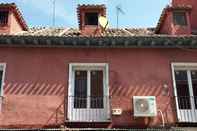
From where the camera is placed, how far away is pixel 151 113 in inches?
531

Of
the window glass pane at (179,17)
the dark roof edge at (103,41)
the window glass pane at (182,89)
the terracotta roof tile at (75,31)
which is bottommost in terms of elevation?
the window glass pane at (182,89)

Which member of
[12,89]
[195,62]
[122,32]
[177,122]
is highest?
[122,32]

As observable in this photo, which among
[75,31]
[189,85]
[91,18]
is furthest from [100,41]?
[189,85]

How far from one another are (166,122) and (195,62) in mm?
2681

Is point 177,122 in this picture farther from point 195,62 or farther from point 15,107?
point 15,107

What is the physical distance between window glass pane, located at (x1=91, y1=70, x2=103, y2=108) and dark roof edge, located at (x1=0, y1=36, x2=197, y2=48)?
1114 mm

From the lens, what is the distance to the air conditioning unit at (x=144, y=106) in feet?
44.3

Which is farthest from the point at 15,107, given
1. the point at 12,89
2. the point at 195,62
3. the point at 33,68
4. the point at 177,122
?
the point at 195,62

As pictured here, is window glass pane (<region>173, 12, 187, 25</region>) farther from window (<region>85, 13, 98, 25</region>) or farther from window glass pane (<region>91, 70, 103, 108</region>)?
window glass pane (<region>91, 70, 103, 108</region>)

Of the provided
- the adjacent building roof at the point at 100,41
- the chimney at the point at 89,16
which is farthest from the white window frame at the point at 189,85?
the chimney at the point at 89,16

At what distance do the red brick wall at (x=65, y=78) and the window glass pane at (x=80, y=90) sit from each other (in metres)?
0.45

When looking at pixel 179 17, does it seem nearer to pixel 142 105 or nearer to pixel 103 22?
pixel 103 22

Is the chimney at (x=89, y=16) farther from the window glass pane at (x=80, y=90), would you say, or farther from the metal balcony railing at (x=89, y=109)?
the metal balcony railing at (x=89, y=109)

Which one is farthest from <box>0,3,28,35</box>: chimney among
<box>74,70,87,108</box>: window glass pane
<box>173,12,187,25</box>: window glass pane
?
<box>173,12,187,25</box>: window glass pane
